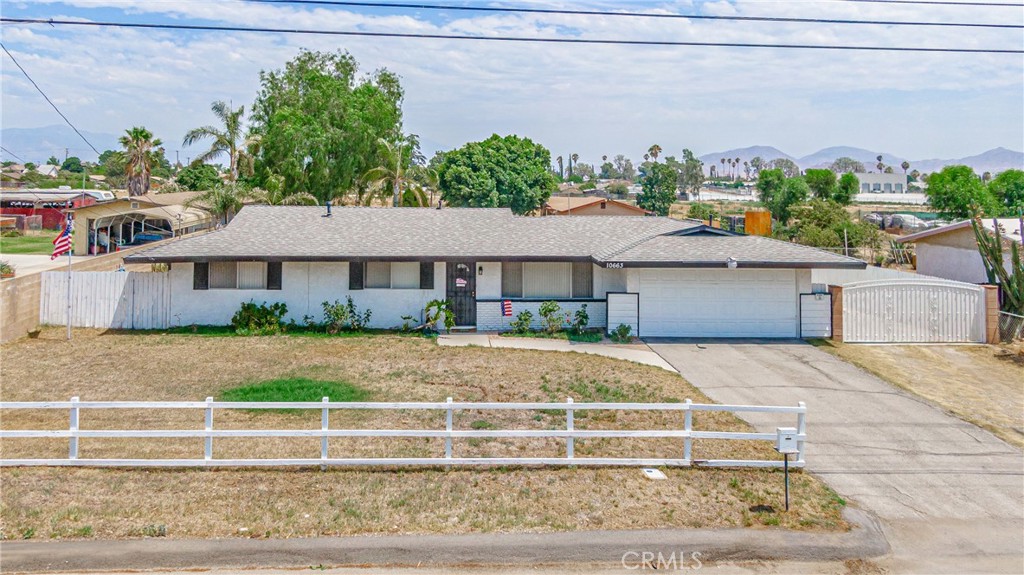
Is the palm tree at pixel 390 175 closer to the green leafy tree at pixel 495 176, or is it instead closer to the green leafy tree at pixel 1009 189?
the green leafy tree at pixel 495 176

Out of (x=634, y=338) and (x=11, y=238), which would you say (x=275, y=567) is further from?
(x=11, y=238)

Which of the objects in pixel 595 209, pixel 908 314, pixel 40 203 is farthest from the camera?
pixel 40 203

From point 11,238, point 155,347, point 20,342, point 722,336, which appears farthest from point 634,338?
point 11,238

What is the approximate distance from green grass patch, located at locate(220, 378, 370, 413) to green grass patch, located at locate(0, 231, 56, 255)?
3357cm

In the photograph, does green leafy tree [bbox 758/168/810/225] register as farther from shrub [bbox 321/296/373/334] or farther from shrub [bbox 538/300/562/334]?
shrub [bbox 321/296/373/334]

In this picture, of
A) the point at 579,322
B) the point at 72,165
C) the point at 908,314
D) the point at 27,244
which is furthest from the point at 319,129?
the point at 72,165

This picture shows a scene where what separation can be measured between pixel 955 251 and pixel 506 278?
785 inches

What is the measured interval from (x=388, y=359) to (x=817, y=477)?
1088 centimetres

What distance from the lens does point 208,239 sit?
22.7 metres

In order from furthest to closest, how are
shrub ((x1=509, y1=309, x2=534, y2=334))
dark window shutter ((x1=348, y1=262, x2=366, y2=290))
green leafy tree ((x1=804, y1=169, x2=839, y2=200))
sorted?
green leafy tree ((x1=804, y1=169, x2=839, y2=200)) → dark window shutter ((x1=348, y1=262, x2=366, y2=290)) → shrub ((x1=509, y1=309, x2=534, y2=334))

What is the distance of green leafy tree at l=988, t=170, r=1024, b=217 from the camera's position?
57.1 m

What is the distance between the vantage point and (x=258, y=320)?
842 inches

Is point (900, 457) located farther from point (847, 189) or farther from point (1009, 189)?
point (847, 189)

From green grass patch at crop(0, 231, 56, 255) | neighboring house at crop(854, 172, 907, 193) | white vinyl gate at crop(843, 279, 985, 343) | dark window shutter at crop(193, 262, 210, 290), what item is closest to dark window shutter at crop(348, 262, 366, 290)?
dark window shutter at crop(193, 262, 210, 290)
